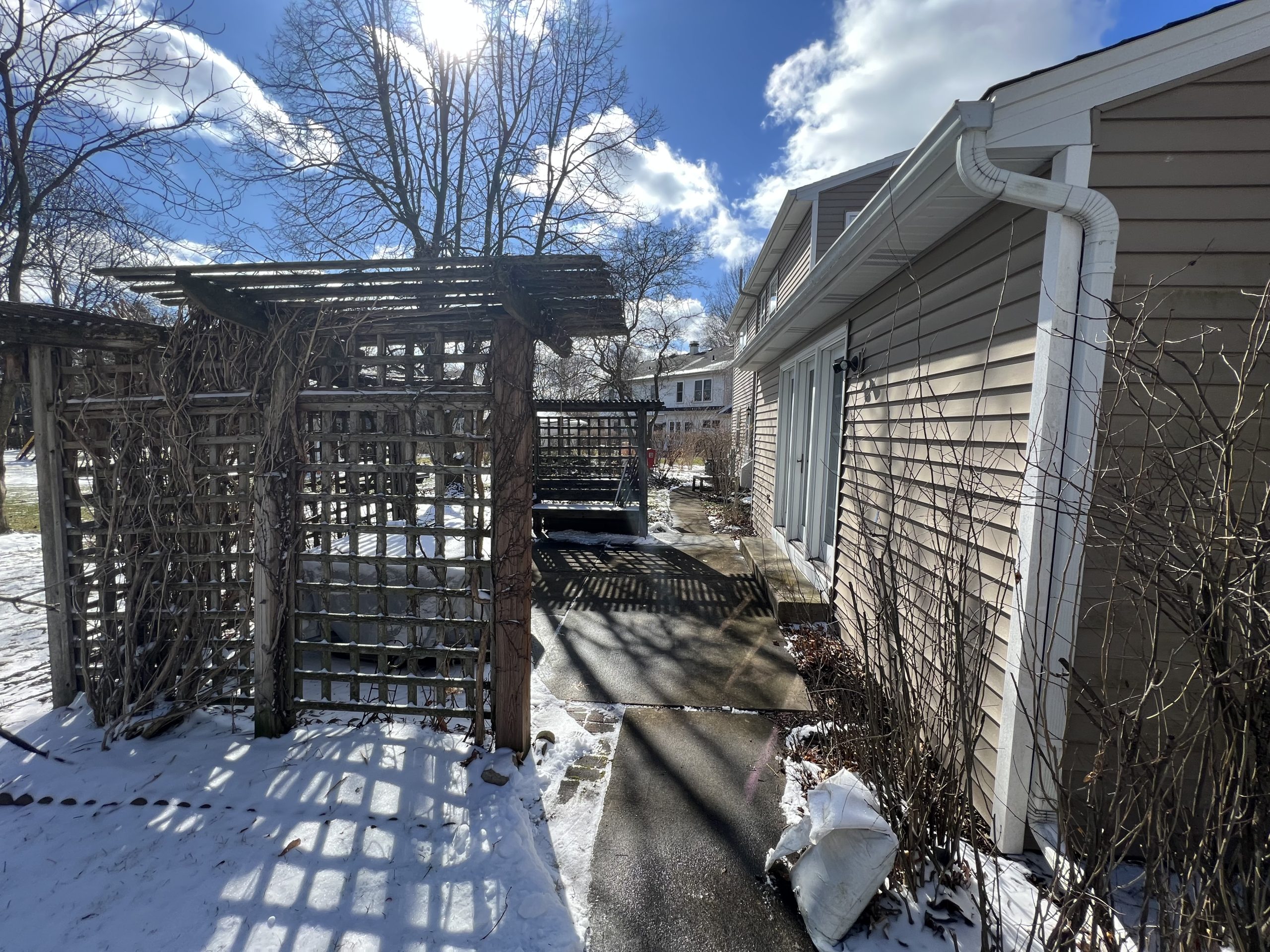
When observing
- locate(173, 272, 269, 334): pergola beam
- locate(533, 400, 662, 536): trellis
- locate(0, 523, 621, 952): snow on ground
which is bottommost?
locate(0, 523, 621, 952): snow on ground

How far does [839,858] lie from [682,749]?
132cm

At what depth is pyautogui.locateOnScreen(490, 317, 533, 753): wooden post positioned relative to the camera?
288cm

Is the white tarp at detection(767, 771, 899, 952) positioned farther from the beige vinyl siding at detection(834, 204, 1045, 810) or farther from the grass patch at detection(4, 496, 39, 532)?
the grass patch at detection(4, 496, 39, 532)

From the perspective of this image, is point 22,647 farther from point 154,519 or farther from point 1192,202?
point 1192,202

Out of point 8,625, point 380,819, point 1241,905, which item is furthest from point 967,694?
point 8,625

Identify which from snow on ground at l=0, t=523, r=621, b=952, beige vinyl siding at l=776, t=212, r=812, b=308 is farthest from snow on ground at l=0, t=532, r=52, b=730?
beige vinyl siding at l=776, t=212, r=812, b=308

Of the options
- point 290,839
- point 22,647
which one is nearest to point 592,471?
point 22,647

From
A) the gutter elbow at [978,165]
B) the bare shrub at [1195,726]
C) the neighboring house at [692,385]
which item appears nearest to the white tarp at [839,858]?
the bare shrub at [1195,726]

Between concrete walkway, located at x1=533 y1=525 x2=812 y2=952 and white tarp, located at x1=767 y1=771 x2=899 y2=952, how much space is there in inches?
4.9

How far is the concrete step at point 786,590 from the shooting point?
4.84 m

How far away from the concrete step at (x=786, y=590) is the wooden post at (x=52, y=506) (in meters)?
5.02

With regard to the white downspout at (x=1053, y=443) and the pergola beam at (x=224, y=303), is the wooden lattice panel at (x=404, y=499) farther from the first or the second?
the white downspout at (x=1053, y=443)

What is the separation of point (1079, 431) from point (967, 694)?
1.07m

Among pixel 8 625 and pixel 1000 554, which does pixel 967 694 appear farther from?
pixel 8 625
